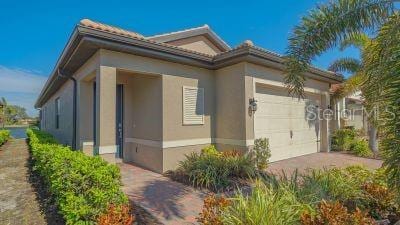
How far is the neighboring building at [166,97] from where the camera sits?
727 cm

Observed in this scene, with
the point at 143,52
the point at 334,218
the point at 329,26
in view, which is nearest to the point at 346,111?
the point at 329,26

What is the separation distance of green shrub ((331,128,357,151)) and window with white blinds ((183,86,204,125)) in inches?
351

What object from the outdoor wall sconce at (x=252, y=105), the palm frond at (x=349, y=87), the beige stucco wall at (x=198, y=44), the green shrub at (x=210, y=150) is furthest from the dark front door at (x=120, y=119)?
the palm frond at (x=349, y=87)

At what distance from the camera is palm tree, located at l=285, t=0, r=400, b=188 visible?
12.1 ft

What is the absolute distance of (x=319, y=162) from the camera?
34.5ft

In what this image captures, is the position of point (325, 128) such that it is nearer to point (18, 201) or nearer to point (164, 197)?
point (164, 197)

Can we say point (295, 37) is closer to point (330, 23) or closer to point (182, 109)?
point (330, 23)

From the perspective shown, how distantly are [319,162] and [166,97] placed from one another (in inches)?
274

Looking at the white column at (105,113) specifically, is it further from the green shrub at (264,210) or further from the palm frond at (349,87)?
the palm frond at (349,87)

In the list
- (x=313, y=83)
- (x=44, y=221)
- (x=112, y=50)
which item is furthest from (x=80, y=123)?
(x=313, y=83)

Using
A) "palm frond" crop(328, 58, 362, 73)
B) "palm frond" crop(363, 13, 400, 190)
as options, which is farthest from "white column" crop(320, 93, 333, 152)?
"palm frond" crop(363, 13, 400, 190)

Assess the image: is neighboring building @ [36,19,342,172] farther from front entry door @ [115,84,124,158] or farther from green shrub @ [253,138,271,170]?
green shrub @ [253,138,271,170]

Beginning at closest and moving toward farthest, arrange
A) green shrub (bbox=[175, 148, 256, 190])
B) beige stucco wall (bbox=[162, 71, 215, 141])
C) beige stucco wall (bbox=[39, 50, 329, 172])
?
1. green shrub (bbox=[175, 148, 256, 190])
2. beige stucco wall (bbox=[39, 50, 329, 172])
3. beige stucco wall (bbox=[162, 71, 215, 141])

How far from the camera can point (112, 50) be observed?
737 cm
